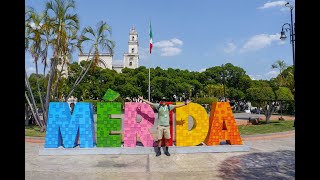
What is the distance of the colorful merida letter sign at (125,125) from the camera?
10.3 metres

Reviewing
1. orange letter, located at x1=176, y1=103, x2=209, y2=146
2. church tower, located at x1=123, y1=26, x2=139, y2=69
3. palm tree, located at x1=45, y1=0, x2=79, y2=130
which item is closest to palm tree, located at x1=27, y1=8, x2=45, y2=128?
palm tree, located at x1=45, y1=0, x2=79, y2=130

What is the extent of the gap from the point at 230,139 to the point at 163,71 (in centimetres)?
5265

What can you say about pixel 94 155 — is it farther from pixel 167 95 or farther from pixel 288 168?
pixel 167 95

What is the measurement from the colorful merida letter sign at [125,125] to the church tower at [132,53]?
106m

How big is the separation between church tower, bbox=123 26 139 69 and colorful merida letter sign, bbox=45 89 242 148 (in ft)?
348

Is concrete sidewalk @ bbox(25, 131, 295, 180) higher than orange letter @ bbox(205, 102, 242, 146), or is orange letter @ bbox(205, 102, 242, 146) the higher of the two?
orange letter @ bbox(205, 102, 242, 146)

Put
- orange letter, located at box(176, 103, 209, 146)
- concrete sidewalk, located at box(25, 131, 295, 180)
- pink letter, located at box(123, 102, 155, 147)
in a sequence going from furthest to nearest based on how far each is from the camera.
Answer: orange letter, located at box(176, 103, 209, 146)
pink letter, located at box(123, 102, 155, 147)
concrete sidewalk, located at box(25, 131, 295, 180)

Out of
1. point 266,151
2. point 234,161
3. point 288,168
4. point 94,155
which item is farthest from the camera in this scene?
point 266,151

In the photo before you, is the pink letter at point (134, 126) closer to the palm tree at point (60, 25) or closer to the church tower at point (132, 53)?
the palm tree at point (60, 25)

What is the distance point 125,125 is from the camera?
10.4 meters

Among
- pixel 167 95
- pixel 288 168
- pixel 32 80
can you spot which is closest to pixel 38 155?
pixel 288 168

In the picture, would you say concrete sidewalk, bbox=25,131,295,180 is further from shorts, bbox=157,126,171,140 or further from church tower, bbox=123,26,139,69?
church tower, bbox=123,26,139,69

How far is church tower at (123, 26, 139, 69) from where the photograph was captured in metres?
116
